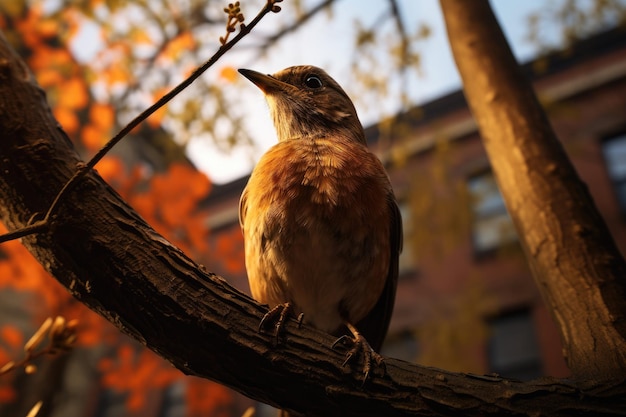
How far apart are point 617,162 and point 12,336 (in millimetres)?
7065

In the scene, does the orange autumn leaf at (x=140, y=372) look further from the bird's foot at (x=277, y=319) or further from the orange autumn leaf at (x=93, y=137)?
the bird's foot at (x=277, y=319)

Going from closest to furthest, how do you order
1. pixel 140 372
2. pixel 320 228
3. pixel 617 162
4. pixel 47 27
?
1. pixel 320 228
2. pixel 47 27
3. pixel 140 372
4. pixel 617 162

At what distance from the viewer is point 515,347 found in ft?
19.4

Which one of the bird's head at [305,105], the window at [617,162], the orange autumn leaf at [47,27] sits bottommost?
the window at [617,162]

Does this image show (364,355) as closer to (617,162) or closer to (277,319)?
(277,319)

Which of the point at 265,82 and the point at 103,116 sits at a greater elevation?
the point at 103,116

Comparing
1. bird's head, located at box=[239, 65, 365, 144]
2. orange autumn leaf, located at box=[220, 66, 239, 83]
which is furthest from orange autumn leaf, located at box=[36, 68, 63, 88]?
bird's head, located at box=[239, 65, 365, 144]

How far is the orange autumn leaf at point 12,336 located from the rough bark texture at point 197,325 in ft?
14.5

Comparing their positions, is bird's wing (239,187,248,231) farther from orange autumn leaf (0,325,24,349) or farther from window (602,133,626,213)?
window (602,133,626,213)

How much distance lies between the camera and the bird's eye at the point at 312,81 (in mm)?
1990

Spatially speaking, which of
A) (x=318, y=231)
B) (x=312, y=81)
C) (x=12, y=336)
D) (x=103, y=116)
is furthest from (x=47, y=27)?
(x=318, y=231)

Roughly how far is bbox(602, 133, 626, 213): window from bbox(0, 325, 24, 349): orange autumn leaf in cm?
673

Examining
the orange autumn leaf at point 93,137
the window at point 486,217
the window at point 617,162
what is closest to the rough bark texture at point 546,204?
the orange autumn leaf at point 93,137

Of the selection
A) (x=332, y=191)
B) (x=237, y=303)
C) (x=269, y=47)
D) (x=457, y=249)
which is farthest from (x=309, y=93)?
(x=457, y=249)
